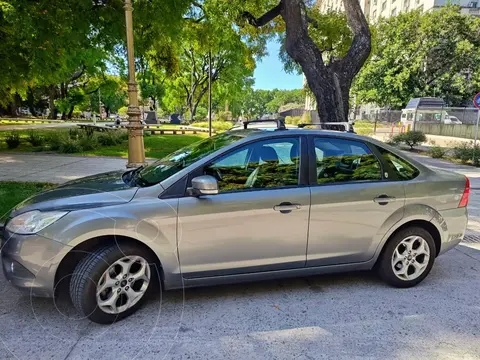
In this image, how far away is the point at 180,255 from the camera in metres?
2.87

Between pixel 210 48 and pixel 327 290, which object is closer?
pixel 327 290

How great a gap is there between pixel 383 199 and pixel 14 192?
668 centimetres

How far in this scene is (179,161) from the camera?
3371 millimetres

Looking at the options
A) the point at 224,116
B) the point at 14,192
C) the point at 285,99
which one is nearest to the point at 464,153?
the point at 14,192

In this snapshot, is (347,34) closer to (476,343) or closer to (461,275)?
(461,275)

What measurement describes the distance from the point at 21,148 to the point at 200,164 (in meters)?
13.8

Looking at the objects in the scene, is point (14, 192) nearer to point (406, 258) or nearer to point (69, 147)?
point (406, 258)

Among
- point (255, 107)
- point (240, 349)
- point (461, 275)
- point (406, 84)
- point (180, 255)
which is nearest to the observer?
point (240, 349)

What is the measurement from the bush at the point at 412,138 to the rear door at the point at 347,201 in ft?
57.9

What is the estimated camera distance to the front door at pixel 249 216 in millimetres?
2889

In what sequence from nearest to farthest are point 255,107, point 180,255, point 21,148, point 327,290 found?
1. point 180,255
2. point 327,290
3. point 21,148
4. point 255,107

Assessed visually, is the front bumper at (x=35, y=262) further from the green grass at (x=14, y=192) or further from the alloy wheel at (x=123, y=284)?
the green grass at (x=14, y=192)

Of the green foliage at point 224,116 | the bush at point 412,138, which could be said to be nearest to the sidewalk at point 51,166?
the bush at point 412,138

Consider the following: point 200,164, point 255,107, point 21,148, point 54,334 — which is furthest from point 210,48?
point 255,107
